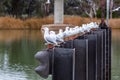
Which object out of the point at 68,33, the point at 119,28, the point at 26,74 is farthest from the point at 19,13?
the point at 68,33

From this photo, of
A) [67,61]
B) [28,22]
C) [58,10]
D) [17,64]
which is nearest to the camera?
[67,61]

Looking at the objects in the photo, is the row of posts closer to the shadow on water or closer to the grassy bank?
the shadow on water

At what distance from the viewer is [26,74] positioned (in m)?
18.6

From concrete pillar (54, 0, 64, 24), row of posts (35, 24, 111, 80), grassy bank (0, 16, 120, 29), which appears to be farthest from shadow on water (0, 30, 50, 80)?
grassy bank (0, 16, 120, 29)

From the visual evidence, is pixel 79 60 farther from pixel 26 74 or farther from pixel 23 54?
pixel 23 54

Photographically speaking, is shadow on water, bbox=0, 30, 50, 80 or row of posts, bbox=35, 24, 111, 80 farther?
shadow on water, bbox=0, 30, 50, 80

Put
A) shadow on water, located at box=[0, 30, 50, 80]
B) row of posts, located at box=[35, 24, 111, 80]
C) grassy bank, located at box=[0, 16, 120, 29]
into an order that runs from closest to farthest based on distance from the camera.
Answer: row of posts, located at box=[35, 24, 111, 80] → shadow on water, located at box=[0, 30, 50, 80] → grassy bank, located at box=[0, 16, 120, 29]

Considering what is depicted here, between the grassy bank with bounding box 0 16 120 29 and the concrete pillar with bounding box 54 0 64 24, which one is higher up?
the concrete pillar with bounding box 54 0 64 24

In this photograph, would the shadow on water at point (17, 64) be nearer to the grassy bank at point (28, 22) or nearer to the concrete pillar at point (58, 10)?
the concrete pillar at point (58, 10)

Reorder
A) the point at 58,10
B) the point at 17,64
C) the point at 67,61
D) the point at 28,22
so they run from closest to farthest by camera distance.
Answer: the point at 67,61
the point at 17,64
the point at 58,10
the point at 28,22

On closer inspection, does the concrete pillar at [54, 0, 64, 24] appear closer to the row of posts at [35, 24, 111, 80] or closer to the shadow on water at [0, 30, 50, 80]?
the shadow on water at [0, 30, 50, 80]

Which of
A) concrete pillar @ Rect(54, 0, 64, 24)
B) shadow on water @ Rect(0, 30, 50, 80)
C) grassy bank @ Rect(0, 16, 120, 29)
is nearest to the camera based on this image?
shadow on water @ Rect(0, 30, 50, 80)

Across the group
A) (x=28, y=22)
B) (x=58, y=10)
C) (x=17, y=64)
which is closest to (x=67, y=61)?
(x=17, y=64)

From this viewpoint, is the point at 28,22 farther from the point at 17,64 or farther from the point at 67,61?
the point at 67,61
